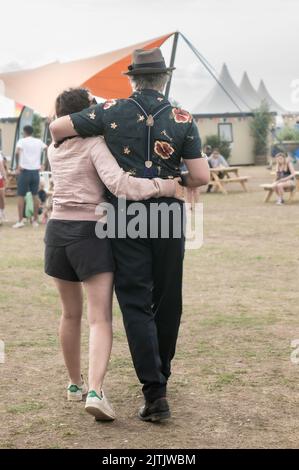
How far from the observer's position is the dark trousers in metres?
4.21

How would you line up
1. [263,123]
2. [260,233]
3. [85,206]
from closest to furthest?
[85,206] < [260,233] < [263,123]

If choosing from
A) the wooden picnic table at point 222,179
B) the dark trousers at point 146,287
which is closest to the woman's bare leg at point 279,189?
the wooden picnic table at point 222,179

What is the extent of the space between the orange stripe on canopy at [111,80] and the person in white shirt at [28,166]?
451 centimetres

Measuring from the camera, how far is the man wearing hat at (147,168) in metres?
4.14

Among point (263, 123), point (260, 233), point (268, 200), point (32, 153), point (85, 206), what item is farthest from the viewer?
point (263, 123)

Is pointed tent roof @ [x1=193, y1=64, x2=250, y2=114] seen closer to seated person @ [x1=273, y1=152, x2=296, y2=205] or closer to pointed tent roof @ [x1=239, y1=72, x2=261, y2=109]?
pointed tent roof @ [x1=239, y1=72, x2=261, y2=109]

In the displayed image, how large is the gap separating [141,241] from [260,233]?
9051mm

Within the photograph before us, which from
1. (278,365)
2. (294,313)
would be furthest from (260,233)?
(278,365)

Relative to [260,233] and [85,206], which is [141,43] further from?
[85,206]

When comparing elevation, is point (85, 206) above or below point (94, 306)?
above

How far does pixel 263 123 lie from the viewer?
38.8 metres

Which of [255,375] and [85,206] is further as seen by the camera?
[255,375]

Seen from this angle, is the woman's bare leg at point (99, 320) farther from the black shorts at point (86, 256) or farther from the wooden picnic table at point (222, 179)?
the wooden picnic table at point (222, 179)

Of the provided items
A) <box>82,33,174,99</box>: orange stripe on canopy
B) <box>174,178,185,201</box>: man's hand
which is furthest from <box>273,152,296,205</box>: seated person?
<box>174,178,185,201</box>: man's hand
